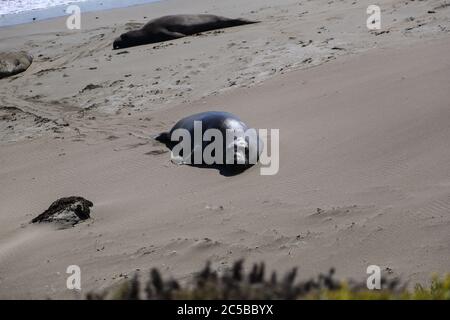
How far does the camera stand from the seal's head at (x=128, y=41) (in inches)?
442

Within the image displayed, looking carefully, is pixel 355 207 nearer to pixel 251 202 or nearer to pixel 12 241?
pixel 251 202

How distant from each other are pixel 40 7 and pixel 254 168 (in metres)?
12.9

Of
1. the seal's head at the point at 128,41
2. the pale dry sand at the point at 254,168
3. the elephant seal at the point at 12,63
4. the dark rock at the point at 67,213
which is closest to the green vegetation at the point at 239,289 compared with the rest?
the pale dry sand at the point at 254,168

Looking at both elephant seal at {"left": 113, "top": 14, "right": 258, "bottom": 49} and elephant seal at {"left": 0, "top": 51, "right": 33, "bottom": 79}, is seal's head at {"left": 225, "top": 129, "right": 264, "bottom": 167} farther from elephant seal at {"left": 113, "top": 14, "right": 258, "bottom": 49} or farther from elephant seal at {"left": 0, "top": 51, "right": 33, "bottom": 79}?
elephant seal at {"left": 0, "top": 51, "right": 33, "bottom": 79}

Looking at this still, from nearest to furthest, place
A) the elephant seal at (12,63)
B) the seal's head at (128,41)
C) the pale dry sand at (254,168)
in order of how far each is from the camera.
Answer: the pale dry sand at (254,168), the elephant seal at (12,63), the seal's head at (128,41)

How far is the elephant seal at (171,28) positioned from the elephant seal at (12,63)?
66.8 inches

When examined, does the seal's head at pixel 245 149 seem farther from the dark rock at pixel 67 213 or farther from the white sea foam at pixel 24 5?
the white sea foam at pixel 24 5

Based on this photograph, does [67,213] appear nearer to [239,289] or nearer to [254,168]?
[254,168]

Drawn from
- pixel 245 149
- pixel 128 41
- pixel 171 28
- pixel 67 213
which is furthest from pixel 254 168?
pixel 171 28

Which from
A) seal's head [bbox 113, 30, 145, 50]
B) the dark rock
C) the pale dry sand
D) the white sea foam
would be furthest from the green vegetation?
the white sea foam

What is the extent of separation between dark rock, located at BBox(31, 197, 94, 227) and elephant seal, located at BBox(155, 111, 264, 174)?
1332mm

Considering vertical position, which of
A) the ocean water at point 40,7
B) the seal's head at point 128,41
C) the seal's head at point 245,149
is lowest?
the seal's head at point 245,149

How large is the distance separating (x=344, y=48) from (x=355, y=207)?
478cm

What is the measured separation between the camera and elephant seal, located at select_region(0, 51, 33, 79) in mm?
10398
